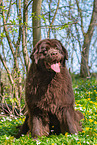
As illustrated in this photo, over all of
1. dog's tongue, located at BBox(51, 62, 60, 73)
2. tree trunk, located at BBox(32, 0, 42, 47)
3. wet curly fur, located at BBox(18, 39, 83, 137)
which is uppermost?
tree trunk, located at BBox(32, 0, 42, 47)

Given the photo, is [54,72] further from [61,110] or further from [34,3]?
[34,3]

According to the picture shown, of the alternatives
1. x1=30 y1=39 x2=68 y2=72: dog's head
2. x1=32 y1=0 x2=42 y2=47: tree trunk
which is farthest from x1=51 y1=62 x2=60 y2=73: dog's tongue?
x1=32 y1=0 x2=42 y2=47: tree trunk

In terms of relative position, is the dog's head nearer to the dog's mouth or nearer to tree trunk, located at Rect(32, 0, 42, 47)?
the dog's mouth

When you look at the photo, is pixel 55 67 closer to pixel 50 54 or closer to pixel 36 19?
pixel 50 54

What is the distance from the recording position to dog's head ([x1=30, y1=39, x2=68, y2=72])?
2883mm

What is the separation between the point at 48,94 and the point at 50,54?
72 centimetres

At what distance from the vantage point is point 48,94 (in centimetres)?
Answer: 312

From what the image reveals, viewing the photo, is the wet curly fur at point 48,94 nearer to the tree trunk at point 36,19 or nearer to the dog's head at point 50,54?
the dog's head at point 50,54

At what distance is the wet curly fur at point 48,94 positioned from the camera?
10.1 feet

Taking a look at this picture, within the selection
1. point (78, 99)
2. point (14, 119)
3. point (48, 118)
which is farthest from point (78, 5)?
point (48, 118)

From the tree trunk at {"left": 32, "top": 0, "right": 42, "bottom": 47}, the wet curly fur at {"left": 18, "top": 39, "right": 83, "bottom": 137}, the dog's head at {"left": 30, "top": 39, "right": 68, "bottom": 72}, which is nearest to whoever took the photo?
the dog's head at {"left": 30, "top": 39, "right": 68, "bottom": 72}

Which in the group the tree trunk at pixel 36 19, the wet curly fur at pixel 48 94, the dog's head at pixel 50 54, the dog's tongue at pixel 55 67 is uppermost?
the tree trunk at pixel 36 19

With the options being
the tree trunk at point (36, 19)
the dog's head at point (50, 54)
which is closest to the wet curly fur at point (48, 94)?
the dog's head at point (50, 54)

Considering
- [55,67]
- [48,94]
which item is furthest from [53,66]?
[48,94]
